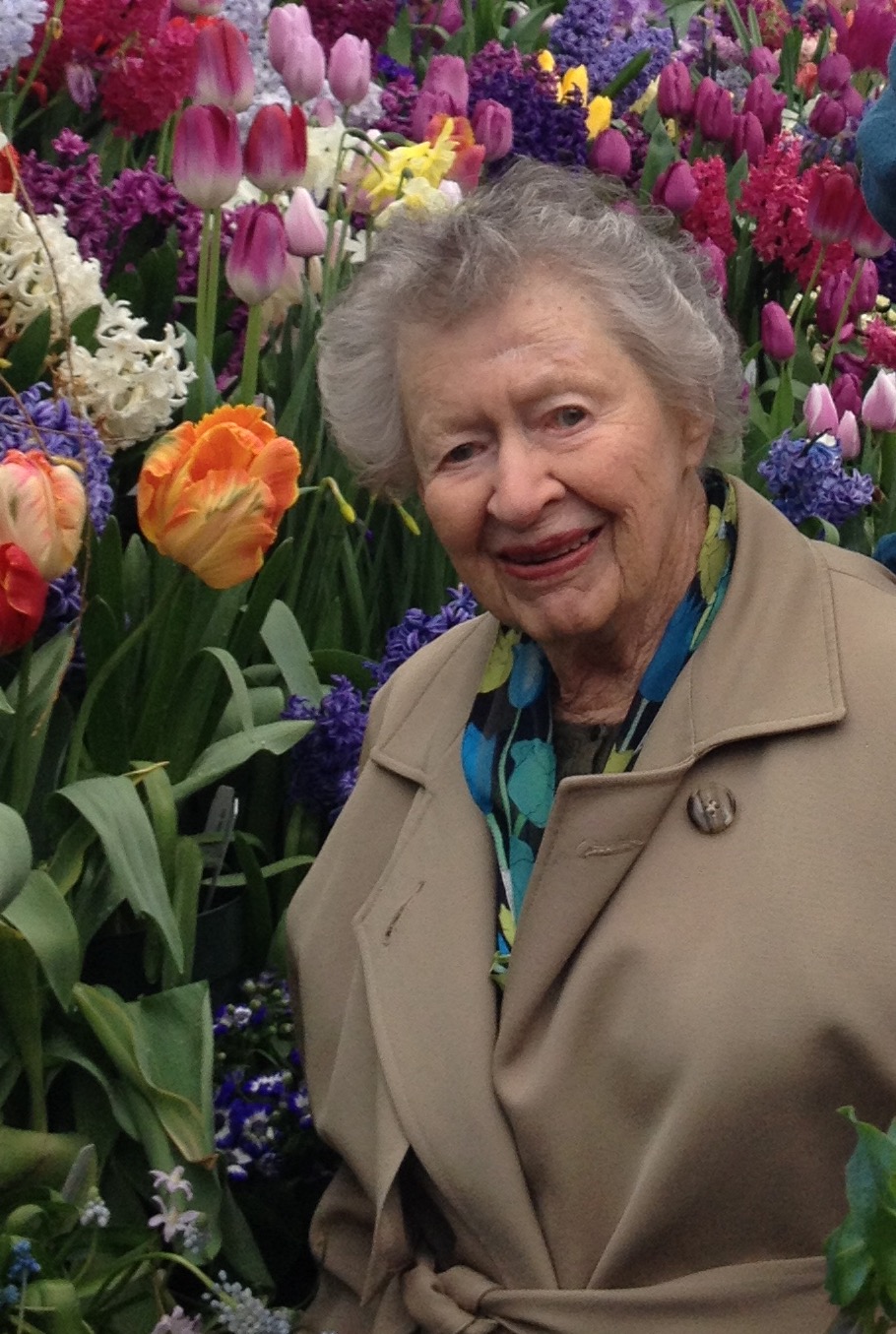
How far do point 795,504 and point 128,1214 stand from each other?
1621 millimetres

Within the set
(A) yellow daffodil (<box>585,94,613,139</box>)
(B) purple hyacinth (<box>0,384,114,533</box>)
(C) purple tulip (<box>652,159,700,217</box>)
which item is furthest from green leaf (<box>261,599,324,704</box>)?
(A) yellow daffodil (<box>585,94,613,139</box>)

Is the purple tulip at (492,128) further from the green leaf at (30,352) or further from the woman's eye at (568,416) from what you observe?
the woman's eye at (568,416)

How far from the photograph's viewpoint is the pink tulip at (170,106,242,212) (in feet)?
9.34

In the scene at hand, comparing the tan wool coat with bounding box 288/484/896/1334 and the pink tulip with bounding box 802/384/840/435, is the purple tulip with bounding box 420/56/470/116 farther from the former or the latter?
the tan wool coat with bounding box 288/484/896/1334

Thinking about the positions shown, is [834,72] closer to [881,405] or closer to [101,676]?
[881,405]

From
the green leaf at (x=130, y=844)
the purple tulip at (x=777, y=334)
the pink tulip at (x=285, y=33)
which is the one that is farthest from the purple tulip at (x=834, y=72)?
the green leaf at (x=130, y=844)

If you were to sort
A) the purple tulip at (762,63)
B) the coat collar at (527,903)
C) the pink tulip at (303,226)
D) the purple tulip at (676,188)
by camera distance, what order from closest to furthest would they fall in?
1. the coat collar at (527,903)
2. the pink tulip at (303,226)
3. the purple tulip at (676,188)
4. the purple tulip at (762,63)

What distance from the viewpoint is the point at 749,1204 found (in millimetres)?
1812

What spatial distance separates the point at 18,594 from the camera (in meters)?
2.04

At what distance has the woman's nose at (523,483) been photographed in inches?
75.6

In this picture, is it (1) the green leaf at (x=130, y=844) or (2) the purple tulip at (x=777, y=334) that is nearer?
(1) the green leaf at (x=130, y=844)

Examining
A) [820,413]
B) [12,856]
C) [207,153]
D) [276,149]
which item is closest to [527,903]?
[12,856]

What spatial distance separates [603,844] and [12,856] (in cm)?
63

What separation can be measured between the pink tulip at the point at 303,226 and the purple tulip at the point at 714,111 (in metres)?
1.78
